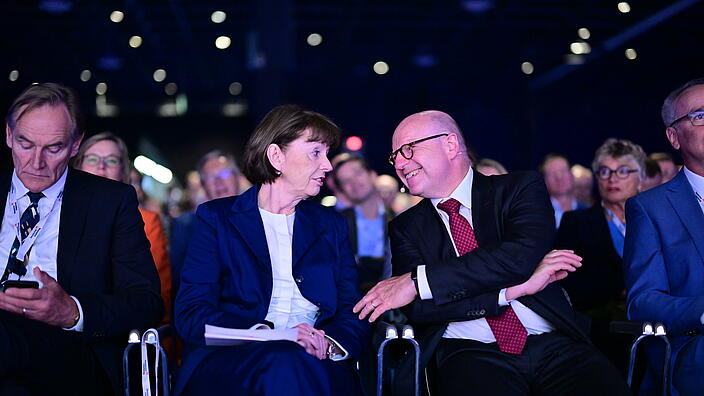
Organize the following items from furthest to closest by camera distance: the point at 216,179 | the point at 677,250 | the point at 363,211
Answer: the point at 363,211 < the point at 216,179 < the point at 677,250

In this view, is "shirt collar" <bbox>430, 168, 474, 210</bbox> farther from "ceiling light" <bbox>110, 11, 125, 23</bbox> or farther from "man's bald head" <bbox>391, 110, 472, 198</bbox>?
"ceiling light" <bbox>110, 11, 125, 23</bbox>

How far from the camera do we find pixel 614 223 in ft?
15.6

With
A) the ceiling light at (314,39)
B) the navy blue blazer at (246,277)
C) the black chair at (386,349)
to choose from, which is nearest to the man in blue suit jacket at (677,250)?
the black chair at (386,349)

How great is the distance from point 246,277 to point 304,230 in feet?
1.10

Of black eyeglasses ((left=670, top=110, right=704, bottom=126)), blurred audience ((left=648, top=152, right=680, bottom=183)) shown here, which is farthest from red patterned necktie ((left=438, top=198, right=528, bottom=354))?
blurred audience ((left=648, top=152, right=680, bottom=183))

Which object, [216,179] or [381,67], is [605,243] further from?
[381,67]

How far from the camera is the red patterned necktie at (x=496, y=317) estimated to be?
3100 mm

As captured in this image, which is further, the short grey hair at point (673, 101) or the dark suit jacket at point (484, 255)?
the short grey hair at point (673, 101)

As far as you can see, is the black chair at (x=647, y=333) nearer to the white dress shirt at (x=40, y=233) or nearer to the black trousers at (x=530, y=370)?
the black trousers at (x=530, y=370)

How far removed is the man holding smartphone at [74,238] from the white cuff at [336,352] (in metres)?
0.73

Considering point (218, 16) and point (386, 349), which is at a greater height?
point (218, 16)

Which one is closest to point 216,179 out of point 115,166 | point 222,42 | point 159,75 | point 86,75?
point 115,166

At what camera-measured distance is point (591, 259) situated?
4516 mm

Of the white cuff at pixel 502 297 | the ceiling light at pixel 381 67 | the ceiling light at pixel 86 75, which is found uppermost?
the ceiling light at pixel 86 75
